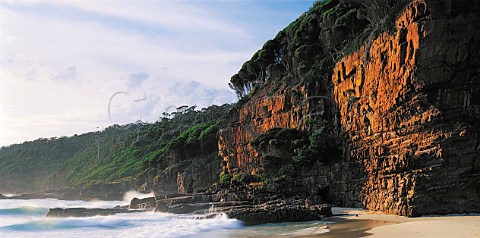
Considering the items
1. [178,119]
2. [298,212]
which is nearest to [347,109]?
[298,212]

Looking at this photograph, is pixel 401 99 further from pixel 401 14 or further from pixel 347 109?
pixel 347 109

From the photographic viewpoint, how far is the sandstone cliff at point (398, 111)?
65.1 feet

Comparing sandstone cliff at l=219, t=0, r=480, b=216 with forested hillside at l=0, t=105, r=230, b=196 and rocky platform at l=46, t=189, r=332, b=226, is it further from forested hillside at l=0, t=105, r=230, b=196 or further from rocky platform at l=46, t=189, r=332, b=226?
forested hillside at l=0, t=105, r=230, b=196

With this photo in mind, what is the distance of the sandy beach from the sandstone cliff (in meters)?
1.34

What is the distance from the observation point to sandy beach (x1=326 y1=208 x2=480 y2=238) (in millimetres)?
14695

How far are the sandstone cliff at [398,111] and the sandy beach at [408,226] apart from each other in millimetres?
1345

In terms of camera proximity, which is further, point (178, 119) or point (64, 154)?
point (64, 154)

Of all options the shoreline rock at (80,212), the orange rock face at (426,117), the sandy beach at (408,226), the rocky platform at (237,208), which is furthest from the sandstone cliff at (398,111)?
the shoreline rock at (80,212)

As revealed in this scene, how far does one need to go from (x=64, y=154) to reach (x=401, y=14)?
124 meters

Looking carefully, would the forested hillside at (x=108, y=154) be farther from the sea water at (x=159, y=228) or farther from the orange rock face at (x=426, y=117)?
the orange rock face at (x=426, y=117)

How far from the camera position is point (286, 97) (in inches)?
1576

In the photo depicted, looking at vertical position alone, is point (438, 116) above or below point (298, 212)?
above

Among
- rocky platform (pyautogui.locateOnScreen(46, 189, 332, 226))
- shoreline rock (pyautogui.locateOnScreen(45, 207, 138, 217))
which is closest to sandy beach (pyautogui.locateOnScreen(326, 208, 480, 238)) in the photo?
rocky platform (pyautogui.locateOnScreen(46, 189, 332, 226))

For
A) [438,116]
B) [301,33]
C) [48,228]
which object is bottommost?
[48,228]
